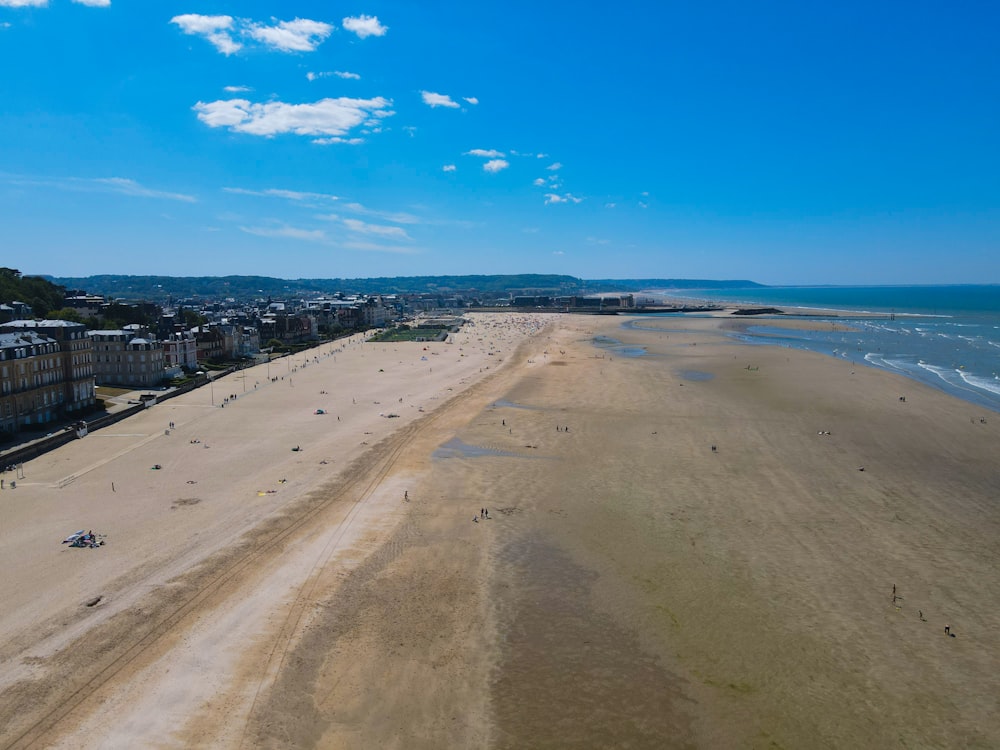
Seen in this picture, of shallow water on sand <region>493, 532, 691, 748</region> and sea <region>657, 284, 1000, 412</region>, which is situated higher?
sea <region>657, 284, 1000, 412</region>

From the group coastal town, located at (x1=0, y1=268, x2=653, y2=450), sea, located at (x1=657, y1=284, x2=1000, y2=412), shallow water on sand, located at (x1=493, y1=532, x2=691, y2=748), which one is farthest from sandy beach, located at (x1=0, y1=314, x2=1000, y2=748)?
sea, located at (x1=657, y1=284, x2=1000, y2=412)

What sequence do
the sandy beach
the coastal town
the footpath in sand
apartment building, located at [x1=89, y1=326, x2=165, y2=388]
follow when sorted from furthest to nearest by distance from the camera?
apartment building, located at [x1=89, y1=326, x2=165, y2=388] < the coastal town < the footpath in sand < the sandy beach

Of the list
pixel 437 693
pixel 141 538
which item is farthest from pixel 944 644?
pixel 141 538

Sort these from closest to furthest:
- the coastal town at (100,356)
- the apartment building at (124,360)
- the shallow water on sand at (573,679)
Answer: the shallow water on sand at (573,679), the coastal town at (100,356), the apartment building at (124,360)

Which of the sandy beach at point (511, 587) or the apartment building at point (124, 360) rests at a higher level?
the apartment building at point (124, 360)

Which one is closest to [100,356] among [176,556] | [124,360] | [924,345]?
[124,360]

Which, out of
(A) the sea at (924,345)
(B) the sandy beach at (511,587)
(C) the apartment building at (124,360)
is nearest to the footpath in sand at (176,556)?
(B) the sandy beach at (511,587)

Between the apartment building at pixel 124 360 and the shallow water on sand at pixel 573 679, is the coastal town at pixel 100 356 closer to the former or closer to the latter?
the apartment building at pixel 124 360

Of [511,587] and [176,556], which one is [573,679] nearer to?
[511,587]

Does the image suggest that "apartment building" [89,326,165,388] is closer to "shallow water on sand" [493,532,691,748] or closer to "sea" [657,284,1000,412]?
"shallow water on sand" [493,532,691,748]
